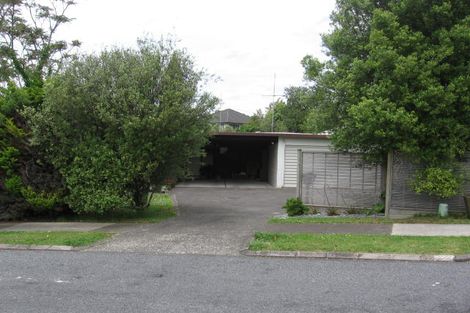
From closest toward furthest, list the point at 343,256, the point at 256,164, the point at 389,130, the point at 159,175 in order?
the point at 343,256
the point at 389,130
the point at 159,175
the point at 256,164

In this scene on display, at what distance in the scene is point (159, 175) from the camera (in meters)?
14.9

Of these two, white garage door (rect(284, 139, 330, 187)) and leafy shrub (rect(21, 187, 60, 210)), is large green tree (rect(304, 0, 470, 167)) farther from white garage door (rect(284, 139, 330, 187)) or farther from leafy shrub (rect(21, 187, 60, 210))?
white garage door (rect(284, 139, 330, 187))

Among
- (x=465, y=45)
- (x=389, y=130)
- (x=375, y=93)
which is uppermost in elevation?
(x=465, y=45)

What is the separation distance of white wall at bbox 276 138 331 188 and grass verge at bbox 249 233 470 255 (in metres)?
18.4

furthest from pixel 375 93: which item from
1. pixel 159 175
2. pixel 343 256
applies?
pixel 159 175

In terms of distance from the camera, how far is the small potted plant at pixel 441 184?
12.7m

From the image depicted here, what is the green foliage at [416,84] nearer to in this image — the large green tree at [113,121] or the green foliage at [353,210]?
the green foliage at [353,210]

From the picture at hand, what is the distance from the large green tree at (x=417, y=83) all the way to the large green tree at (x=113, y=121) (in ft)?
15.5

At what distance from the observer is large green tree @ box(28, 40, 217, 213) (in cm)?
1334

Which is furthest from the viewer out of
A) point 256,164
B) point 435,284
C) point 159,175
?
point 256,164

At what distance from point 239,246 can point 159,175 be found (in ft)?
17.4

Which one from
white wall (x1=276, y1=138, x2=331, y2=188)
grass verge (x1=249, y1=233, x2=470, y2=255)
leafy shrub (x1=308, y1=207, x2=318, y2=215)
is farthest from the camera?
white wall (x1=276, y1=138, x2=331, y2=188)

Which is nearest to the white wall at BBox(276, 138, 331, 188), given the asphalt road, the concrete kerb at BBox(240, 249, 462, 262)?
the concrete kerb at BBox(240, 249, 462, 262)

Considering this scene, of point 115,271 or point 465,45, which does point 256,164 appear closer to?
point 465,45
